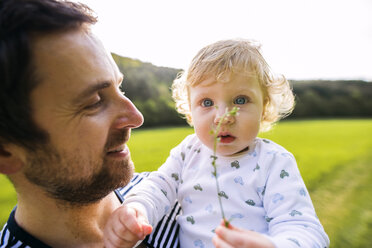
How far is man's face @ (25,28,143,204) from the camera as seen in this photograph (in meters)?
1.29

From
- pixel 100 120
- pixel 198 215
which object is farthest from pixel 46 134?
pixel 198 215

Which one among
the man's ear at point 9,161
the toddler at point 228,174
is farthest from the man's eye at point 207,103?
the man's ear at point 9,161

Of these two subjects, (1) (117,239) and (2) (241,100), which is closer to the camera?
(1) (117,239)

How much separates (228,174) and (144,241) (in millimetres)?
559

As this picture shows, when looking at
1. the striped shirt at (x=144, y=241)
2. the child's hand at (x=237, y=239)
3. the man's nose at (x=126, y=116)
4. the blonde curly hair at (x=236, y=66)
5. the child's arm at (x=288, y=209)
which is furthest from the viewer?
the blonde curly hair at (x=236, y=66)

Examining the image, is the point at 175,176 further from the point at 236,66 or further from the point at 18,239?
the point at 18,239

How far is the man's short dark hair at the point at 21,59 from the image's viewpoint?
1.22m

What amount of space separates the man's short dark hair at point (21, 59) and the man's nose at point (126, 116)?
340 mm

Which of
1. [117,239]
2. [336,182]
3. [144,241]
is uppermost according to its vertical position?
[117,239]

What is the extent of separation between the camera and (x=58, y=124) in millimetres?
1348

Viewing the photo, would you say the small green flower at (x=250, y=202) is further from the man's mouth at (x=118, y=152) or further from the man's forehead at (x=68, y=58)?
the man's forehead at (x=68, y=58)

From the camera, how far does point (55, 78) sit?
128cm

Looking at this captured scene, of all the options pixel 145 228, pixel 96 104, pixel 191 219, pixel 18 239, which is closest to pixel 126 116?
pixel 96 104

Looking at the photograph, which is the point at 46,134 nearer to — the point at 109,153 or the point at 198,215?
the point at 109,153
